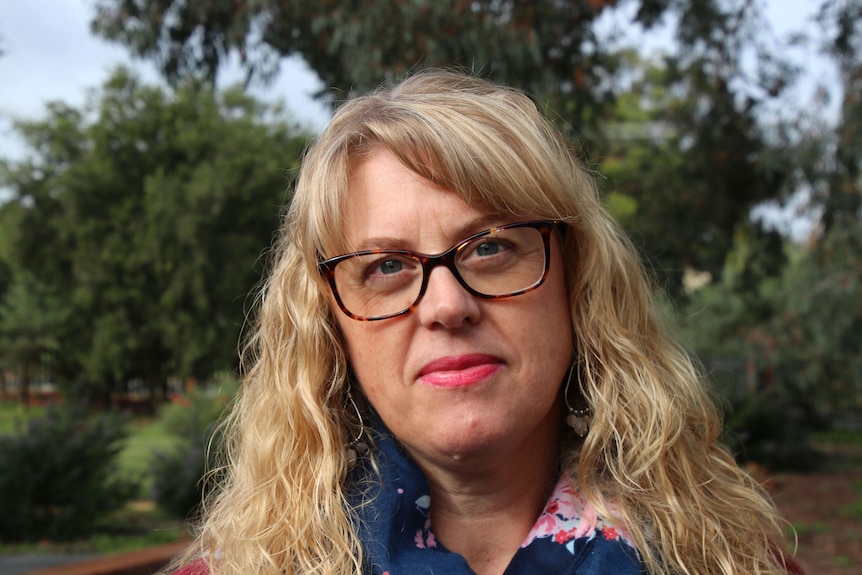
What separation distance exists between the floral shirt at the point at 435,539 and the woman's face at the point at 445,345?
0.08 meters

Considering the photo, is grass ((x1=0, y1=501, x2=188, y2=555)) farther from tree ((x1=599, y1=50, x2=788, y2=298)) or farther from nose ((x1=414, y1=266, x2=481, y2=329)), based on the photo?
nose ((x1=414, y1=266, x2=481, y2=329))

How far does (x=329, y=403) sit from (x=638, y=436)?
2.01ft

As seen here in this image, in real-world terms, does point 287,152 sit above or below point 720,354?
above

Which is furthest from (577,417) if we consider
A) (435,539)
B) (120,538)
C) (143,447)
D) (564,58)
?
(143,447)

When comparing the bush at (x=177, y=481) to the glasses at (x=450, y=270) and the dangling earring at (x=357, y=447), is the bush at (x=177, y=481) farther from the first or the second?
the glasses at (x=450, y=270)

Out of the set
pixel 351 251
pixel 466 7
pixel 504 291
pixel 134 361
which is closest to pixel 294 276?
pixel 351 251

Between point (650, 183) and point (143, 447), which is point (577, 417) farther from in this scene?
point (143, 447)

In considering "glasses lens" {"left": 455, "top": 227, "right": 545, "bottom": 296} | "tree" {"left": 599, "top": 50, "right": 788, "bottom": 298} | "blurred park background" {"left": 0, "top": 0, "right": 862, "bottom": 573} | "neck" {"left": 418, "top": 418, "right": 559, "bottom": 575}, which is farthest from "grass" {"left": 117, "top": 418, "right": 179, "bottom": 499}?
"glasses lens" {"left": 455, "top": 227, "right": 545, "bottom": 296}

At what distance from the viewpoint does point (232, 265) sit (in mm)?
24734

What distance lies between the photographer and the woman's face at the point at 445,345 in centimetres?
146

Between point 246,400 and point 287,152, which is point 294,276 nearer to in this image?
point 246,400

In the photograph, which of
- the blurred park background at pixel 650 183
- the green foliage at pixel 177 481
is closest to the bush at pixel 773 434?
the blurred park background at pixel 650 183

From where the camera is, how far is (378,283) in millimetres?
1534

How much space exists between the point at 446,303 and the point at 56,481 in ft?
24.7
